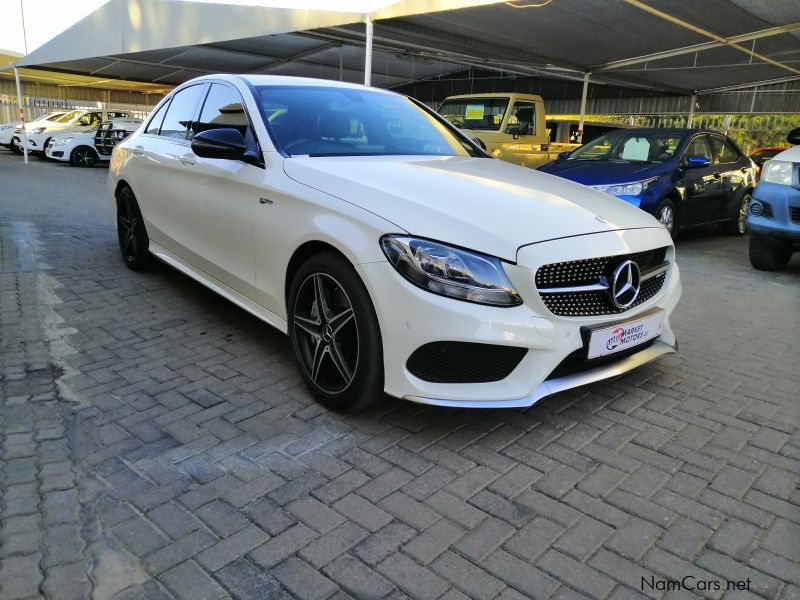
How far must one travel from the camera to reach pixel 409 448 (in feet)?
9.07

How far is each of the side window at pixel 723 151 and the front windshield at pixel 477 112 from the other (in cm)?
360

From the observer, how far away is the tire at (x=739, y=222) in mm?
9352

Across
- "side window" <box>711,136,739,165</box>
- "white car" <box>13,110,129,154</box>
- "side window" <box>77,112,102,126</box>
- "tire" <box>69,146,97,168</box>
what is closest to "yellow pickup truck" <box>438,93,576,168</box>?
Answer: "side window" <box>711,136,739,165</box>

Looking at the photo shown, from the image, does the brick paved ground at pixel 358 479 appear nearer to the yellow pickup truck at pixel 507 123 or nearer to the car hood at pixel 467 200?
the car hood at pixel 467 200

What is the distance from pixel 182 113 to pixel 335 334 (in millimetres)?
2707

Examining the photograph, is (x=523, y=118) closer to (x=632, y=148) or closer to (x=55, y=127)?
(x=632, y=148)

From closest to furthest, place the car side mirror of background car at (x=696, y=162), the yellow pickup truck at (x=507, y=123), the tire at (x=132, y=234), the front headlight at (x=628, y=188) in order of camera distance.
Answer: the tire at (x=132, y=234) → the front headlight at (x=628, y=188) → the car side mirror of background car at (x=696, y=162) → the yellow pickup truck at (x=507, y=123)

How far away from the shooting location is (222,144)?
11.1 feet

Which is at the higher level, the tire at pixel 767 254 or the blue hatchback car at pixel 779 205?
the blue hatchback car at pixel 779 205

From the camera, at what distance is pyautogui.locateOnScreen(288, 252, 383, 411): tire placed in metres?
2.72

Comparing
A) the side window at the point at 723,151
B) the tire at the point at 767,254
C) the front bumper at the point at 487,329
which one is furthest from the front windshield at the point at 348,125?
the side window at the point at 723,151

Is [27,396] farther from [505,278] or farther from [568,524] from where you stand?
[568,524]

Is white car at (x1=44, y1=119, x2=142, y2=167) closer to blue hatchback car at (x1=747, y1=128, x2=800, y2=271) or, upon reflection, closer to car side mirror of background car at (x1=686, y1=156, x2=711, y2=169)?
car side mirror of background car at (x1=686, y1=156, x2=711, y2=169)

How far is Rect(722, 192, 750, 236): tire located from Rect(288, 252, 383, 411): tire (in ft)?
27.7
